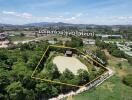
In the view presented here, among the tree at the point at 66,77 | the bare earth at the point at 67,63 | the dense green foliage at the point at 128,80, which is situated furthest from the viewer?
the bare earth at the point at 67,63

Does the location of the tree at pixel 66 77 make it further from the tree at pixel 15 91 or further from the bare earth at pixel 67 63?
the tree at pixel 15 91

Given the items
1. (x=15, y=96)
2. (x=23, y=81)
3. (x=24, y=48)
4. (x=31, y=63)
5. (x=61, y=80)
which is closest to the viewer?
(x=15, y=96)

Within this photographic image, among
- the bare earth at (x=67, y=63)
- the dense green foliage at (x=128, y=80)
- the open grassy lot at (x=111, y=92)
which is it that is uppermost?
the bare earth at (x=67, y=63)

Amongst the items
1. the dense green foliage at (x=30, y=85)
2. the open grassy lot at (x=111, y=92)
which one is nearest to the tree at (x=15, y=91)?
the dense green foliage at (x=30, y=85)

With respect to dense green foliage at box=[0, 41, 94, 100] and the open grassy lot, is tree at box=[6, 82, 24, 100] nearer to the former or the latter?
dense green foliage at box=[0, 41, 94, 100]

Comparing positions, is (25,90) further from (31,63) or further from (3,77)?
(31,63)

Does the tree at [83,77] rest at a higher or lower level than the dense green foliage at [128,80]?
higher

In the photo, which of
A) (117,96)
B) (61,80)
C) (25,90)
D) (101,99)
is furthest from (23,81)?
(117,96)

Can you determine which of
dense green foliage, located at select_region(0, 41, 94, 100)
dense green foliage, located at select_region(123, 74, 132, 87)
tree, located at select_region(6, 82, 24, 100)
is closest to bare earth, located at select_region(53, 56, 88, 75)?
dense green foliage, located at select_region(0, 41, 94, 100)
